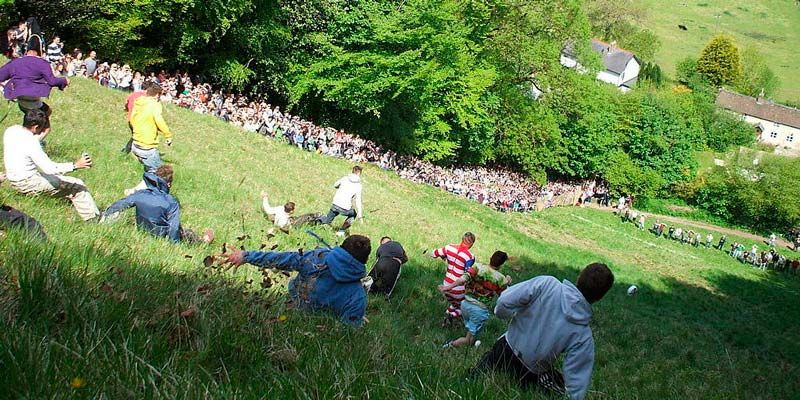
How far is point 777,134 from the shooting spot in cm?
10762

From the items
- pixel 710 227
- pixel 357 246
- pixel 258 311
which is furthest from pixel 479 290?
pixel 710 227

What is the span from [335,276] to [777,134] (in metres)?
124

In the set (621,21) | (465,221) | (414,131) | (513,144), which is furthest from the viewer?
(621,21)

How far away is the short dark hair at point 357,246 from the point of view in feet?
18.8

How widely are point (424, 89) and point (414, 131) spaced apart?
502cm

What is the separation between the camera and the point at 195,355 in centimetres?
A: 324

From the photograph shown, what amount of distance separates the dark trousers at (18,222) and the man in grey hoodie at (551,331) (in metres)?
3.67

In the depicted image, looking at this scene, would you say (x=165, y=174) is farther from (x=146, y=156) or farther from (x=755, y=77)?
(x=755, y=77)

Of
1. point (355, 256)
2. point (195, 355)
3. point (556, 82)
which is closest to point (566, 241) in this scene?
point (556, 82)

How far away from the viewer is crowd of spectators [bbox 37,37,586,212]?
24828 mm

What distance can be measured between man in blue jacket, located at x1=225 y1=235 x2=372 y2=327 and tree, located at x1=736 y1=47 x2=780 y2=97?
13449 centimetres


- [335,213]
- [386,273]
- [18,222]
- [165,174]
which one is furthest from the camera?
[335,213]

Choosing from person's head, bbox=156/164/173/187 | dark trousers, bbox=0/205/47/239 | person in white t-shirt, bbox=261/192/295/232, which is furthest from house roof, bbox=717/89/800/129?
dark trousers, bbox=0/205/47/239

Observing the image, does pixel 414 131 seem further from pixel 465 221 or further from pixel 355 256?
pixel 355 256
